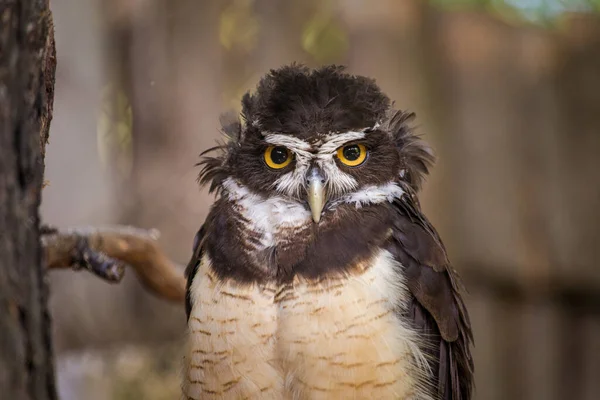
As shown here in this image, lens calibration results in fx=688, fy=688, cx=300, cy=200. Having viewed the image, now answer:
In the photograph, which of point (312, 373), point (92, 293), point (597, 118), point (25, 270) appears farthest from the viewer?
point (597, 118)

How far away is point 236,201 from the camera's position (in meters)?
2.66

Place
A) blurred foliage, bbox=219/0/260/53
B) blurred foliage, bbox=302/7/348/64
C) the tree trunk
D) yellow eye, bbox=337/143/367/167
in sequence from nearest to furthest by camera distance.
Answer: the tree trunk < yellow eye, bbox=337/143/367/167 < blurred foliage, bbox=219/0/260/53 < blurred foliage, bbox=302/7/348/64

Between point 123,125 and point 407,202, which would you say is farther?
point 123,125

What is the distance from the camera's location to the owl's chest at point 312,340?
2.34 m

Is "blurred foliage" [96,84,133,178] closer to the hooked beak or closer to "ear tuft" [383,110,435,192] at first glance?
"ear tuft" [383,110,435,192]

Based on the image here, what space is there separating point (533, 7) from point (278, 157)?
162 inches

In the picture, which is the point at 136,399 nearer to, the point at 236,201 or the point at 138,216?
the point at 138,216

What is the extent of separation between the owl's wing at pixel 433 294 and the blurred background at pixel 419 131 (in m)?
3.13

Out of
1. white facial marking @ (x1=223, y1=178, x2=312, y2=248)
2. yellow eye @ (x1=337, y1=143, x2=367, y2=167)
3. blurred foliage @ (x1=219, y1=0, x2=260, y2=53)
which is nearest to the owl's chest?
white facial marking @ (x1=223, y1=178, x2=312, y2=248)

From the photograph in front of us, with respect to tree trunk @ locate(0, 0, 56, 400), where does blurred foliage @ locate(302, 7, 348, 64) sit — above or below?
above

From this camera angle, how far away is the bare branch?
292 cm

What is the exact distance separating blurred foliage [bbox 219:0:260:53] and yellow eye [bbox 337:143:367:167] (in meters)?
3.28

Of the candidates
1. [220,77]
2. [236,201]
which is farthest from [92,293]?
[236,201]

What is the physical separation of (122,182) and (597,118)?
153 inches
